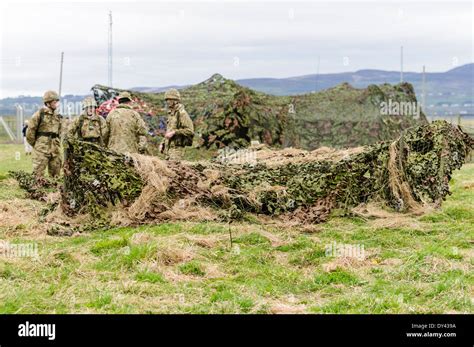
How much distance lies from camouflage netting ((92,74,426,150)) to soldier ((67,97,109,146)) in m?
6.00

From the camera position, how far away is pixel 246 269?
30.5 ft

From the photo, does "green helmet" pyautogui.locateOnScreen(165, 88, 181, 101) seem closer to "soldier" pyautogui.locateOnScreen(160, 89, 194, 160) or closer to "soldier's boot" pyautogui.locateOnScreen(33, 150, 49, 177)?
"soldier" pyautogui.locateOnScreen(160, 89, 194, 160)

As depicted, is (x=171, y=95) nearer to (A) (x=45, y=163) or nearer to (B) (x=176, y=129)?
(B) (x=176, y=129)

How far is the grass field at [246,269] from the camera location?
7.77 metres

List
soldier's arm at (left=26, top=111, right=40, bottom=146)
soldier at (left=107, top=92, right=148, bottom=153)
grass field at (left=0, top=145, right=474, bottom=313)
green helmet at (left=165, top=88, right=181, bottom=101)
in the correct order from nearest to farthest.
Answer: grass field at (left=0, top=145, right=474, bottom=313), soldier at (left=107, top=92, right=148, bottom=153), green helmet at (left=165, top=88, right=181, bottom=101), soldier's arm at (left=26, top=111, right=40, bottom=146)

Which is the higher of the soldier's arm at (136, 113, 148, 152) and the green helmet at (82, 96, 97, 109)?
the green helmet at (82, 96, 97, 109)

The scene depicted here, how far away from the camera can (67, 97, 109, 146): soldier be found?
14.1 meters

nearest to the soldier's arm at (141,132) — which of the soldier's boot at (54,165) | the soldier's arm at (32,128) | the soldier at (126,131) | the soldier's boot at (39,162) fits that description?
the soldier at (126,131)

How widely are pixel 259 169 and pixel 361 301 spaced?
5.47 meters

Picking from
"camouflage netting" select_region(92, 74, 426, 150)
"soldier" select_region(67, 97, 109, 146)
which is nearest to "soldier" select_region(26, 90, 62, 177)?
"soldier" select_region(67, 97, 109, 146)

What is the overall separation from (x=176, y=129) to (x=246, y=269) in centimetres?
622

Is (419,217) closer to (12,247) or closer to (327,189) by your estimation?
(327,189)

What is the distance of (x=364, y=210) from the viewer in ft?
39.8
